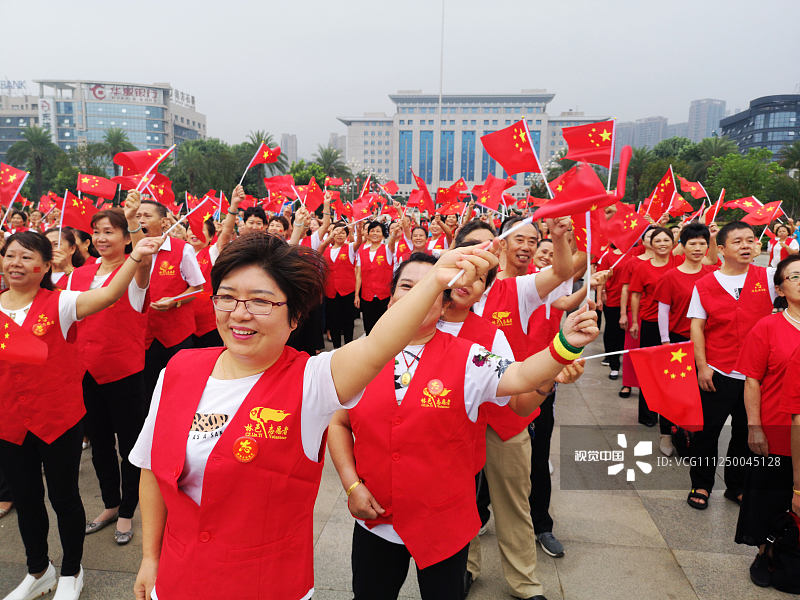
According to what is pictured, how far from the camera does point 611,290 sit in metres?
6.71

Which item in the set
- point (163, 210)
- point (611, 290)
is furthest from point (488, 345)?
point (611, 290)

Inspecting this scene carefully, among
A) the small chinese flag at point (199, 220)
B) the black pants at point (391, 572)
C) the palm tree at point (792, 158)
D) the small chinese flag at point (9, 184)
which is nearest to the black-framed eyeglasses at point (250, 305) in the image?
the black pants at point (391, 572)

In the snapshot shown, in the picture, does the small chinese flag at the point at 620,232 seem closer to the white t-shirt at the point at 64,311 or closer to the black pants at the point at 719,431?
the black pants at the point at 719,431

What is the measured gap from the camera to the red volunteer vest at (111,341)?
3.14m

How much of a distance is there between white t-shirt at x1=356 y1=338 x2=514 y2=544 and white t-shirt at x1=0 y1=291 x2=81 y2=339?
5.74 ft

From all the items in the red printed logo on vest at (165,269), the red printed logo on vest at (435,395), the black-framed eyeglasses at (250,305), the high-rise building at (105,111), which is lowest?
the red printed logo on vest at (435,395)

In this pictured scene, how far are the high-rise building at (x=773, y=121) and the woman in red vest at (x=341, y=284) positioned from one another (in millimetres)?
92609

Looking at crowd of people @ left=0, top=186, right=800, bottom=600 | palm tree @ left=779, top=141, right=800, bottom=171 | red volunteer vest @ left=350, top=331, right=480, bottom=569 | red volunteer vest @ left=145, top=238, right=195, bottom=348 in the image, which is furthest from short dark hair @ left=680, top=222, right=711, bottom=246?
palm tree @ left=779, top=141, right=800, bottom=171

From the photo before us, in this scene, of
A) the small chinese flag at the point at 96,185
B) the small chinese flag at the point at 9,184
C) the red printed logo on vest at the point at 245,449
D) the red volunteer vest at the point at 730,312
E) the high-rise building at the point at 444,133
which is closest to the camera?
the red printed logo on vest at the point at 245,449

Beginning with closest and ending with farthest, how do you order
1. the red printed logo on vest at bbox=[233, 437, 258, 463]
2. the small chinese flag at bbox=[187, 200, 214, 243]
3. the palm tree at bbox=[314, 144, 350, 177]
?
the red printed logo on vest at bbox=[233, 437, 258, 463], the small chinese flag at bbox=[187, 200, 214, 243], the palm tree at bbox=[314, 144, 350, 177]

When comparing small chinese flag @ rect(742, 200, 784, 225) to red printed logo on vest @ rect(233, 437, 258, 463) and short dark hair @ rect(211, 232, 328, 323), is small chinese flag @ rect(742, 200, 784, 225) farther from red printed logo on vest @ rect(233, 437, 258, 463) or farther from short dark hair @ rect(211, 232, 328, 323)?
red printed logo on vest @ rect(233, 437, 258, 463)

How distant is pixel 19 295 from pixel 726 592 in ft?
12.8

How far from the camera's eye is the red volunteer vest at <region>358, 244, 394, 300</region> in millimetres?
7273

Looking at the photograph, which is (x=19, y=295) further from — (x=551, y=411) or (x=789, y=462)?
(x=789, y=462)
